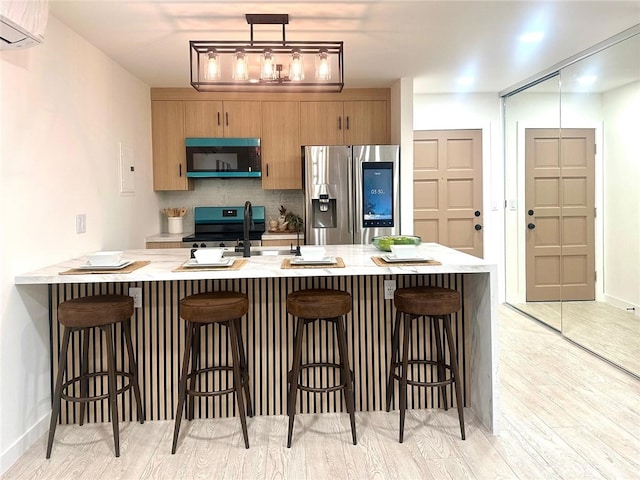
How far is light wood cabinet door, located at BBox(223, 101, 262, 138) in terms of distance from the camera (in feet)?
16.8

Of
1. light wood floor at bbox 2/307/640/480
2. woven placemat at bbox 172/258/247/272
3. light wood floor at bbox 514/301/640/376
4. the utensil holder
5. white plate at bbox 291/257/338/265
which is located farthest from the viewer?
the utensil holder

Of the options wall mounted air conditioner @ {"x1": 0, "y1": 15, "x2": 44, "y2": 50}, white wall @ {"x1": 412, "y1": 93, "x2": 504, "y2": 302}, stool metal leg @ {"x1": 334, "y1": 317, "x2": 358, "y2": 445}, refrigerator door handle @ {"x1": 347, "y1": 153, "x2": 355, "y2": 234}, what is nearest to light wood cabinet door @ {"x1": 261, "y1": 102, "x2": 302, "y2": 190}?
refrigerator door handle @ {"x1": 347, "y1": 153, "x2": 355, "y2": 234}

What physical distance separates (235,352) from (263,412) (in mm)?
607

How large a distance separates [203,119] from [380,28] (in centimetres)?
238

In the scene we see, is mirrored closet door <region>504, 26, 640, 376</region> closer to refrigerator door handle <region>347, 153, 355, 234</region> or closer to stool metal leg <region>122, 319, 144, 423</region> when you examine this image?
refrigerator door handle <region>347, 153, 355, 234</region>

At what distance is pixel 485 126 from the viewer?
5648mm

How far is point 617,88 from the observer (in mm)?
3912

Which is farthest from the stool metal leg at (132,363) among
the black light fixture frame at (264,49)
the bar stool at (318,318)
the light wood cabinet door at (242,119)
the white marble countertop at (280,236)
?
the light wood cabinet door at (242,119)

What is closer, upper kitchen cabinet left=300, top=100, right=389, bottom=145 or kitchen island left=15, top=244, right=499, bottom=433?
kitchen island left=15, top=244, right=499, bottom=433

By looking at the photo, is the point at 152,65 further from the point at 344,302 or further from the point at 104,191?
the point at 344,302

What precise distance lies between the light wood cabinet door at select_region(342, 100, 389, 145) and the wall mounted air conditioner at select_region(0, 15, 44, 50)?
3224 millimetres

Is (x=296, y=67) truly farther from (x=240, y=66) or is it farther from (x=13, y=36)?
(x=13, y=36)

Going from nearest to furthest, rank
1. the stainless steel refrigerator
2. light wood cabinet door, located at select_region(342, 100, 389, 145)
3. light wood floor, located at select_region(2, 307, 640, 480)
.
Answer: light wood floor, located at select_region(2, 307, 640, 480)
the stainless steel refrigerator
light wood cabinet door, located at select_region(342, 100, 389, 145)

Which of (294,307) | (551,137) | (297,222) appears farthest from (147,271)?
(551,137)
